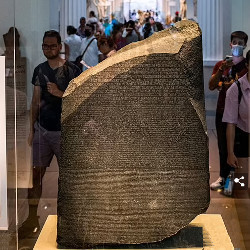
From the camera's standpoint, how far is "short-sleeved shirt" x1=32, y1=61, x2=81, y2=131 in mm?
2865

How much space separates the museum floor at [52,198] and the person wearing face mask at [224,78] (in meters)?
0.03

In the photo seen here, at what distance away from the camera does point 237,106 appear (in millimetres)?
3031

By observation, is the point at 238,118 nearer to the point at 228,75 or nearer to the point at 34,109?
the point at 228,75

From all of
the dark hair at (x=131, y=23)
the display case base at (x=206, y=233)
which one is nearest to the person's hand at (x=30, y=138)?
the display case base at (x=206, y=233)

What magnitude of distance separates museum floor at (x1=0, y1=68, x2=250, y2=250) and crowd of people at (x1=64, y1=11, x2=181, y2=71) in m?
0.33

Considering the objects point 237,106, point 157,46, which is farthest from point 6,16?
point 237,106

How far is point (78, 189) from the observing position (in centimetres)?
254

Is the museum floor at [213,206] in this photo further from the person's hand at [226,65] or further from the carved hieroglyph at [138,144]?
the carved hieroglyph at [138,144]

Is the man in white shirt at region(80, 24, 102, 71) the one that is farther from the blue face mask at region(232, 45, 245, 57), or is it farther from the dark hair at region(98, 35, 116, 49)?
the blue face mask at region(232, 45, 245, 57)

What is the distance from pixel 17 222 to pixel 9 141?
1.24 feet

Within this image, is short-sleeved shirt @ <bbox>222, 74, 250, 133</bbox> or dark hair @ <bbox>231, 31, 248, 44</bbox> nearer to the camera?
dark hair @ <bbox>231, 31, 248, 44</bbox>

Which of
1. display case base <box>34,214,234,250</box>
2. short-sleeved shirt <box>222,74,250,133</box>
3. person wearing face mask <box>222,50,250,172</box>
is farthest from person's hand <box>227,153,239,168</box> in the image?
display case base <box>34,214,234,250</box>

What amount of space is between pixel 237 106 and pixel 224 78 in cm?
15

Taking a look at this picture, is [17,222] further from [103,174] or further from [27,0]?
[27,0]
